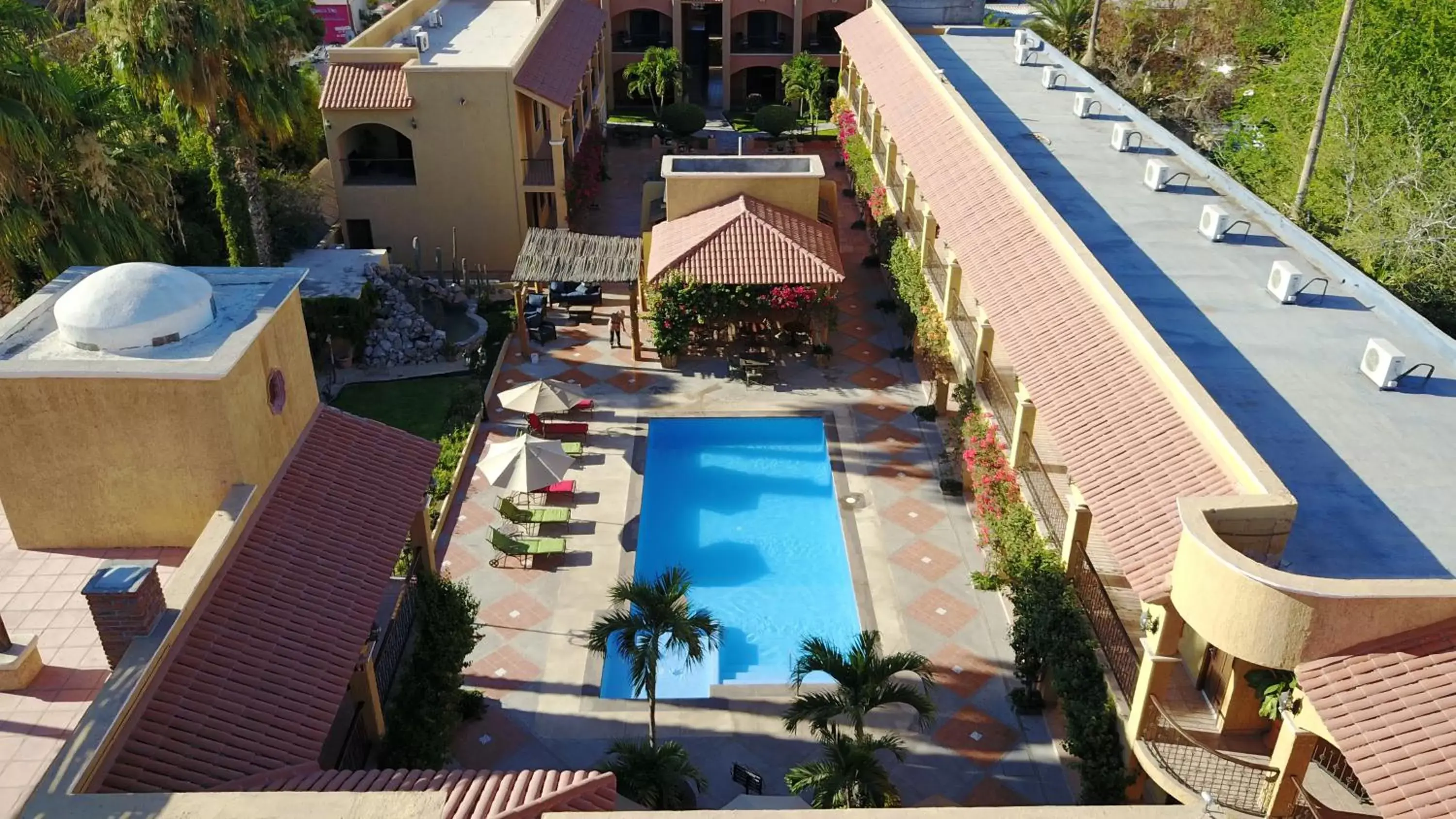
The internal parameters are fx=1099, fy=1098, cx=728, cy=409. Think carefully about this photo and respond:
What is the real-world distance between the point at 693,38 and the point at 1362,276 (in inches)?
1743

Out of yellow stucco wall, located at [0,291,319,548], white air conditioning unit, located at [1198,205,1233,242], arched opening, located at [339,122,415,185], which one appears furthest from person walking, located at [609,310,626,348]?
yellow stucco wall, located at [0,291,319,548]

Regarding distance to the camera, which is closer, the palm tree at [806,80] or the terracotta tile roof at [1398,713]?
the terracotta tile roof at [1398,713]

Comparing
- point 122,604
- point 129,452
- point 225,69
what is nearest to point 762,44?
point 225,69

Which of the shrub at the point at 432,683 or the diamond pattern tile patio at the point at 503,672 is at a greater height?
the shrub at the point at 432,683

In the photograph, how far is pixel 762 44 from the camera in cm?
5656

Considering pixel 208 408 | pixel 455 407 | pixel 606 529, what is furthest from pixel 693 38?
pixel 208 408

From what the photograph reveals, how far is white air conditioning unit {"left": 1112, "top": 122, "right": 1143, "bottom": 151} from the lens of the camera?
28875mm

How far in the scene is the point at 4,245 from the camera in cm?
1952

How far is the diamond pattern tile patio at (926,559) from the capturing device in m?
22.9

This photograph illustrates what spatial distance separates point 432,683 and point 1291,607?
1186 centimetres

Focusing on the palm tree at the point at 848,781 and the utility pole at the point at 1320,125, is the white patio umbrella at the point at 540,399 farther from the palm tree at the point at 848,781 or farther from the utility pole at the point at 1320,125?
the utility pole at the point at 1320,125

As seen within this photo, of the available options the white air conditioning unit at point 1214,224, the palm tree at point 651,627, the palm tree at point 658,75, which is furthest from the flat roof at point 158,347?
the palm tree at point 658,75

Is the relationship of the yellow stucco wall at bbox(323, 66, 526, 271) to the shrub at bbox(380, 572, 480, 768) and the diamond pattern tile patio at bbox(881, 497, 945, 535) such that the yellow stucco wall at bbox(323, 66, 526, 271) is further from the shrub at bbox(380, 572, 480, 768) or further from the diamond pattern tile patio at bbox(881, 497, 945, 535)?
the shrub at bbox(380, 572, 480, 768)

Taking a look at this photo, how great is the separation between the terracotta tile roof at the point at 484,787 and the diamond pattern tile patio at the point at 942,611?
35.2 ft
